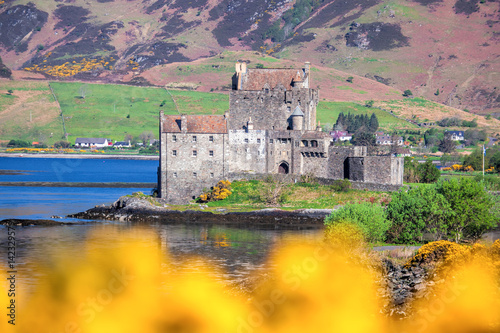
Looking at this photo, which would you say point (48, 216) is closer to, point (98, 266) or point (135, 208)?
point (135, 208)

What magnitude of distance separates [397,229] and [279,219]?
1873 centimetres

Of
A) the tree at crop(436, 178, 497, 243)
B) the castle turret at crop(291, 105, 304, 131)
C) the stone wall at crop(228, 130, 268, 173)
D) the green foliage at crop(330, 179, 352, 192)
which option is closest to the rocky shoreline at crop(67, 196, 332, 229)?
the green foliage at crop(330, 179, 352, 192)

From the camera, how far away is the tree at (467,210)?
53.8 m

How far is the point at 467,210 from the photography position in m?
54.3

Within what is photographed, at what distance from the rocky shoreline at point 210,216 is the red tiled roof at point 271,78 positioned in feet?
54.0

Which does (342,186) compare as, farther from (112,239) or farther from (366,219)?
(112,239)

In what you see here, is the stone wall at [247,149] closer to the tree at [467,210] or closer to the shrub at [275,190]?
the shrub at [275,190]

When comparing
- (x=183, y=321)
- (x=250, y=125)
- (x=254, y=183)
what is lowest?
(x=183, y=321)

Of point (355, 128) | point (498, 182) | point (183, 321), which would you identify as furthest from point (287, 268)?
point (355, 128)

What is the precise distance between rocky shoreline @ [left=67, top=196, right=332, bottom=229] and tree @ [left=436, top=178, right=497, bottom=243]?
15502 millimetres

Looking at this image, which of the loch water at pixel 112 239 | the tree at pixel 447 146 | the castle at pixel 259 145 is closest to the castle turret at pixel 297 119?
the castle at pixel 259 145

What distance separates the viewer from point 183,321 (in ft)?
121

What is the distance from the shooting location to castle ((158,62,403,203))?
75562 mm

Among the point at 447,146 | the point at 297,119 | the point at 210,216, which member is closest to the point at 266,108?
the point at 297,119
